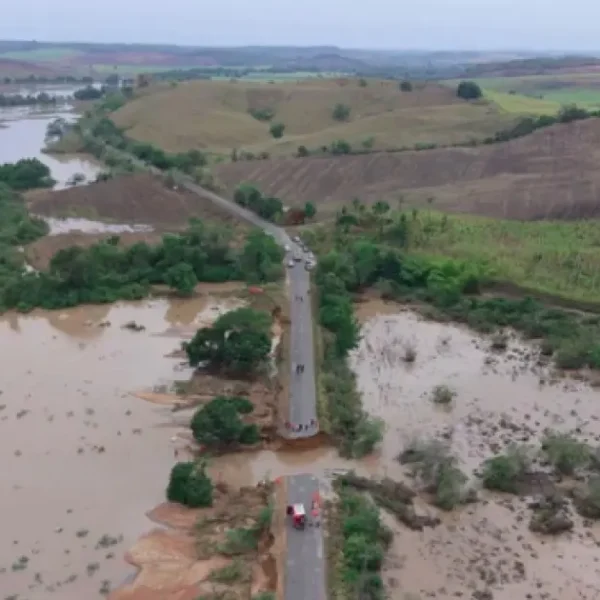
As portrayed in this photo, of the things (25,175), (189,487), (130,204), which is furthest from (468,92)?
(189,487)

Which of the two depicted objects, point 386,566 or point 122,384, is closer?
point 386,566

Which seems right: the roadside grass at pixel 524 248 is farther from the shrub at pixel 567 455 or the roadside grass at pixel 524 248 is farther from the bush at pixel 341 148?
the bush at pixel 341 148

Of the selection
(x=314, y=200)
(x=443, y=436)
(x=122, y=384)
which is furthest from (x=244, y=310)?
(x=314, y=200)

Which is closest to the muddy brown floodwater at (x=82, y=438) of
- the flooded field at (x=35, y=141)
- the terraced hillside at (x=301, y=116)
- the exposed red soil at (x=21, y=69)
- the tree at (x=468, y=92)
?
the flooded field at (x=35, y=141)

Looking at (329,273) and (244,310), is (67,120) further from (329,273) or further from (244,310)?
(244,310)

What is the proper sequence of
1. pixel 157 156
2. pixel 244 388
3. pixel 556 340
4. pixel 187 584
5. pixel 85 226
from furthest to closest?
pixel 157 156 → pixel 85 226 → pixel 556 340 → pixel 244 388 → pixel 187 584

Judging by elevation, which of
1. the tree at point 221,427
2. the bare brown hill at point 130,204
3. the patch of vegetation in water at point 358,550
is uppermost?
the bare brown hill at point 130,204
